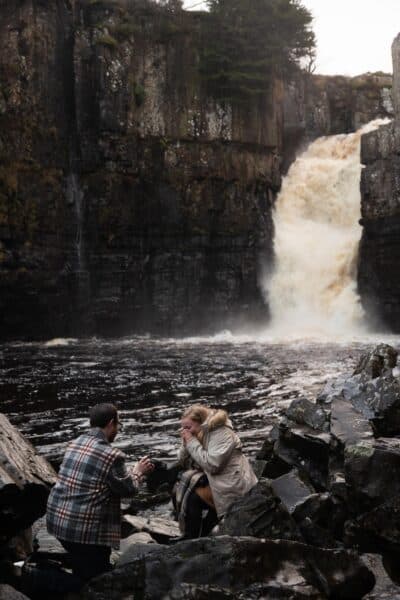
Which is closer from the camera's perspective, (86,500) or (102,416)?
(86,500)

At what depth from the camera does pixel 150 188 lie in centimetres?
3828

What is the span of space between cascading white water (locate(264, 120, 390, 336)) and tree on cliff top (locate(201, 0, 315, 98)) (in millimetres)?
7181

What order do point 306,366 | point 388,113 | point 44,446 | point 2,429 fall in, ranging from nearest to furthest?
point 2,429, point 44,446, point 306,366, point 388,113

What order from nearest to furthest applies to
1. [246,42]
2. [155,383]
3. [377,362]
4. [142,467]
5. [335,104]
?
1. [142,467]
2. [377,362]
3. [155,383]
4. [246,42]
5. [335,104]

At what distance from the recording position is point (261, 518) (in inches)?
242

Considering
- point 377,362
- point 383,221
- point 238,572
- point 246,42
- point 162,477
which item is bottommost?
point 162,477

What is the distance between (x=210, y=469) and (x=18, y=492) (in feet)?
6.62

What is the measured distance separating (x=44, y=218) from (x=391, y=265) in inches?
815

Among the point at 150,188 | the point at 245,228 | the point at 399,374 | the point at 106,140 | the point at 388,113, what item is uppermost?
the point at 388,113

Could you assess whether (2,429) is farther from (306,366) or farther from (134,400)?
(306,366)

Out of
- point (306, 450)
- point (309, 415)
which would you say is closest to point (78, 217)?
point (309, 415)

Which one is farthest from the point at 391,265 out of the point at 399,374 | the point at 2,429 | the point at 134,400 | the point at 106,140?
the point at 2,429

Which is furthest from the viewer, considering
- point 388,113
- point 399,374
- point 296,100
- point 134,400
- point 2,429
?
point 388,113

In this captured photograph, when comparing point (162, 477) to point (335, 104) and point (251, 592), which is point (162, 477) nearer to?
point (251, 592)
